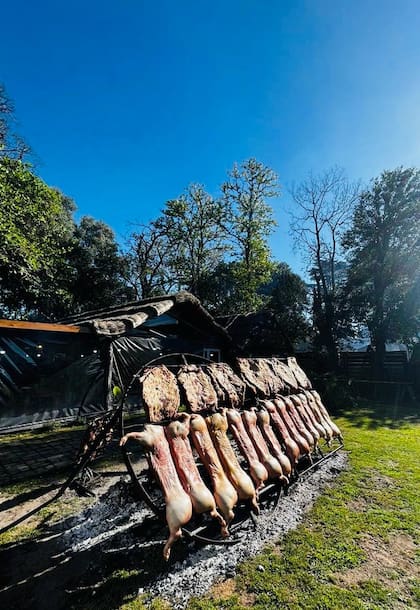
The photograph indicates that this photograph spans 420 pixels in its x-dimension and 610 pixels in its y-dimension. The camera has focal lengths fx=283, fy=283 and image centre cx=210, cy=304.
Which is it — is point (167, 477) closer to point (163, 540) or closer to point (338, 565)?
point (163, 540)

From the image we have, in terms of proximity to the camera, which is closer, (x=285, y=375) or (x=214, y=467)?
(x=214, y=467)

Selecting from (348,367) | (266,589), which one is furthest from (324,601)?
(348,367)

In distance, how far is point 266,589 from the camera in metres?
2.37

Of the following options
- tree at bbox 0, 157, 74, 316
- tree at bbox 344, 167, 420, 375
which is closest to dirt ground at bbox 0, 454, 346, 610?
tree at bbox 0, 157, 74, 316

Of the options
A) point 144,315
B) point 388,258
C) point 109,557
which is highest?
point 388,258

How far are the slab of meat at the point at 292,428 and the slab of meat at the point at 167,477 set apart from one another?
6.83ft

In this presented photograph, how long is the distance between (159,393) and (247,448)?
4.06 feet

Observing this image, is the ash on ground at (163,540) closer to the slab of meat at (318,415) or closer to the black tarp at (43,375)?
the slab of meat at (318,415)

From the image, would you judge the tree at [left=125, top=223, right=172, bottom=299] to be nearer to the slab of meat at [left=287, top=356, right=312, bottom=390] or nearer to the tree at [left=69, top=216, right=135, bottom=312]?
the tree at [left=69, top=216, right=135, bottom=312]

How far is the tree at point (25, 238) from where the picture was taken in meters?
9.31

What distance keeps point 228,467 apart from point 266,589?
0.94 meters

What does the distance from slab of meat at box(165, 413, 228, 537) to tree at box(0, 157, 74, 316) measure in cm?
901

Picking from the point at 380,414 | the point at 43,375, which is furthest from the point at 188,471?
the point at 380,414

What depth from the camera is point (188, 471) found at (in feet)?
8.10
